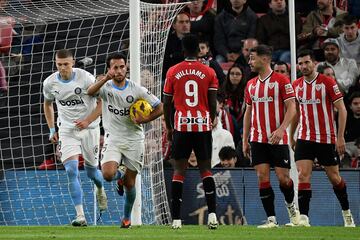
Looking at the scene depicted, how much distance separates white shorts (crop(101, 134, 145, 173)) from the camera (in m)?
14.9

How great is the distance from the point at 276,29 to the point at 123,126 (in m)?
6.70

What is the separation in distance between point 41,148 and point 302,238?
8566mm

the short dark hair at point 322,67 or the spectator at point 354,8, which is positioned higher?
the spectator at point 354,8

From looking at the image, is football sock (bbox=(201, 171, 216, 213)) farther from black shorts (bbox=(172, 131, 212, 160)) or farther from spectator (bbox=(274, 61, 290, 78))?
spectator (bbox=(274, 61, 290, 78))

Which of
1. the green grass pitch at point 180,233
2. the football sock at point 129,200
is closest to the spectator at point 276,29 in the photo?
the football sock at point 129,200

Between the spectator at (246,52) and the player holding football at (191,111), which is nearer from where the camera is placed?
the player holding football at (191,111)

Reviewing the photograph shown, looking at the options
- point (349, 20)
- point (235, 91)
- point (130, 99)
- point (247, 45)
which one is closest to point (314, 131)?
point (130, 99)

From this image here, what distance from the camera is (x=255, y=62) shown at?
581 inches

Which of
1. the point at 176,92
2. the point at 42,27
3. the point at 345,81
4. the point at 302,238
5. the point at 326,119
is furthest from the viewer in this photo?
the point at 42,27

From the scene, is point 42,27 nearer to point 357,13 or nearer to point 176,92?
point 357,13

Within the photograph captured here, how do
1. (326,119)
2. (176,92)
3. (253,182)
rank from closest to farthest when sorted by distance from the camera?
(176,92), (326,119), (253,182)

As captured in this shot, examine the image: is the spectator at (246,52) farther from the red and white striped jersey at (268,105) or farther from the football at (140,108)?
the football at (140,108)

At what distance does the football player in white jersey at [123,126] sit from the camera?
1478 centimetres

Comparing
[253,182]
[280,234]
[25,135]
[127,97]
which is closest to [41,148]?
[25,135]
